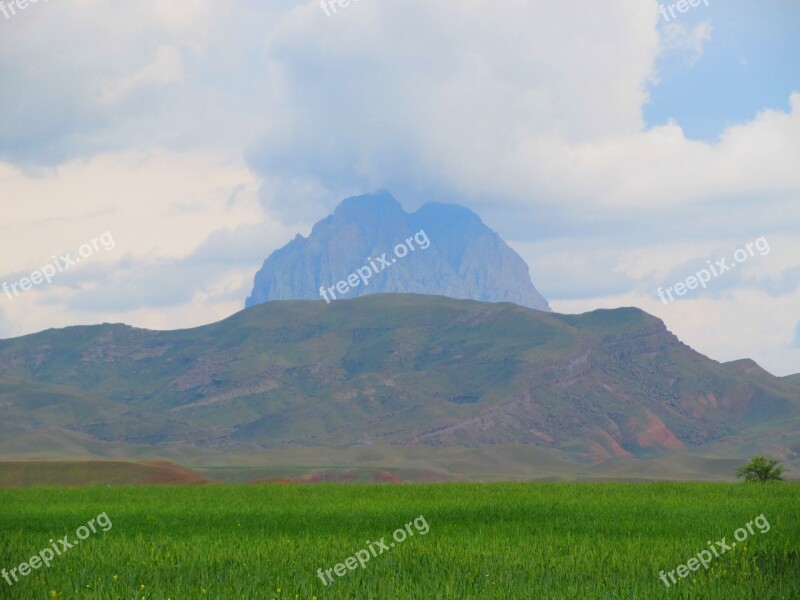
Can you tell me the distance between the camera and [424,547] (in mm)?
26812

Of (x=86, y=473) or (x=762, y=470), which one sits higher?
(x=86, y=473)

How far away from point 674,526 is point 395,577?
14.8 m

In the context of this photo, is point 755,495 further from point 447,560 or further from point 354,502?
point 447,560

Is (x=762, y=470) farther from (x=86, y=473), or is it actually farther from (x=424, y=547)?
(x=86, y=473)

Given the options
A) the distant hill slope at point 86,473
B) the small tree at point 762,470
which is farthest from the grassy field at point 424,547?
the distant hill slope at point 86,473

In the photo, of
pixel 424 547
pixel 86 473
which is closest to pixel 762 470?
pixel 424 547

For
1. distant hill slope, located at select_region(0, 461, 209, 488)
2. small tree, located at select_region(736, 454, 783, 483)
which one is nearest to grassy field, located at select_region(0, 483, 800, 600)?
Answer: small tree, located at select_region(736, 454, 783, 483)

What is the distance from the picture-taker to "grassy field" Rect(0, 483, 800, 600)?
69.4 feet

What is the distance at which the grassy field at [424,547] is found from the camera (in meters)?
21.2

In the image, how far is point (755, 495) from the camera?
44.6 m

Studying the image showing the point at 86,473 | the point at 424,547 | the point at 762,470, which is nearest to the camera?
the point at 424,547

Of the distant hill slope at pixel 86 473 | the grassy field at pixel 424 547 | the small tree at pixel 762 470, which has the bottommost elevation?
the small tree at pixel 762 470

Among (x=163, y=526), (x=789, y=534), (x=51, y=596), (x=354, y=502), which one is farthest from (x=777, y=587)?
(x=354, y=502)

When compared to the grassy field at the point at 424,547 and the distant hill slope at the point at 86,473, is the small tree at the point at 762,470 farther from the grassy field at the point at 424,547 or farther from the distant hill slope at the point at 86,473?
the distant hill slope at the point at 86,473
